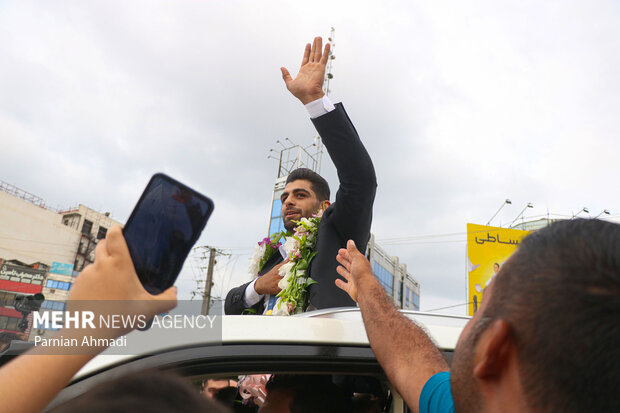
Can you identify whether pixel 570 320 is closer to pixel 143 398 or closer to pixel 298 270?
pixel 143 398

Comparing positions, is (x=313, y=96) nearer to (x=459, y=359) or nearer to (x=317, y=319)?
(x=317, y=319)

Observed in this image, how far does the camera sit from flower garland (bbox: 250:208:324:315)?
226cm

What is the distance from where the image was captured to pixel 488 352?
94cm

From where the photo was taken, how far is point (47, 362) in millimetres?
678

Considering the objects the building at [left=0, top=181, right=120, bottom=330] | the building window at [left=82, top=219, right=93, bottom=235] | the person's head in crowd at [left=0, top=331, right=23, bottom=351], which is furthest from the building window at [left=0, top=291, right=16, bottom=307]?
the person's head in crowd at [left=0, top=331, right=23, bottom=351]

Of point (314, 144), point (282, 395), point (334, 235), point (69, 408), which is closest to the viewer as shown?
point (69, 408)

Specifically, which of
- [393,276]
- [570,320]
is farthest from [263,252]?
[393,276]

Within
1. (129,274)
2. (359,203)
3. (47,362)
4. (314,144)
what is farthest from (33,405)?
(314,144)

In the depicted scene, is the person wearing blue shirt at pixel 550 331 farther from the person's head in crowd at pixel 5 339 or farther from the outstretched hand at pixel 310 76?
the outstretched hand at pixel 310 76

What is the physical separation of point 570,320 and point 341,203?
5.10 feet

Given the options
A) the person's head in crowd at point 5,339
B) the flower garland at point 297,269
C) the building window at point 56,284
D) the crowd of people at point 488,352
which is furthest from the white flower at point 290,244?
the building window at point 56,284

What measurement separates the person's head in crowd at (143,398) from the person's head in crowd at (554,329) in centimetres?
63

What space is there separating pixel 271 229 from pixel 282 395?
3157cm

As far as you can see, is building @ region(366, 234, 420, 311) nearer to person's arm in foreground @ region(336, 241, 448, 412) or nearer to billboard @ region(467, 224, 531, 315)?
billboard @ region(467, 224, 531, 315)
